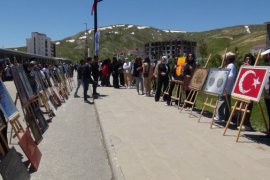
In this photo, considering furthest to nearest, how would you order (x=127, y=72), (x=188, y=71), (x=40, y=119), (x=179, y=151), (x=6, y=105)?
1. (x=127, y=72)
2. (x=188, y=71)
3. (x=40, y=119)
4. (x=179, y=151)
5. (x=6, y=105)

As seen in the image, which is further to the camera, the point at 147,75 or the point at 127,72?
the point at 127,72

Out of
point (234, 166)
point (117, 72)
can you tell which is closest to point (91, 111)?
point (234, 166)

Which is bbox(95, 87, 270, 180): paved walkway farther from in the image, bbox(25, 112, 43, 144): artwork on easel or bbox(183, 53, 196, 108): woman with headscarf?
bbox(183, 53, 196, 108): woman with headscarf

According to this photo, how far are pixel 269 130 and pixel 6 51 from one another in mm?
41609

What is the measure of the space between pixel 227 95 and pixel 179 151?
142 inches

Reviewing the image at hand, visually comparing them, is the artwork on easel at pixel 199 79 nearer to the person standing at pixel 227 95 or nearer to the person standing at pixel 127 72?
the person standing at pixel 227 95

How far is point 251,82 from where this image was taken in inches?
334

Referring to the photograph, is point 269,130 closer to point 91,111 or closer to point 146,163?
point 146,163

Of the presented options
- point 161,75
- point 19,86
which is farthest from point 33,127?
point 161,75

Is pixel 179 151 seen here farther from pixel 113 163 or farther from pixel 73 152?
pixel 73 152

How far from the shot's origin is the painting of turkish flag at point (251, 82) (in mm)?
8078

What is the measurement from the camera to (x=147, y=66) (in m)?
19.0

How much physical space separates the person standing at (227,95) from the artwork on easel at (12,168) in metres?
6.19

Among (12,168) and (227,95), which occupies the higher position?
(227,95)
